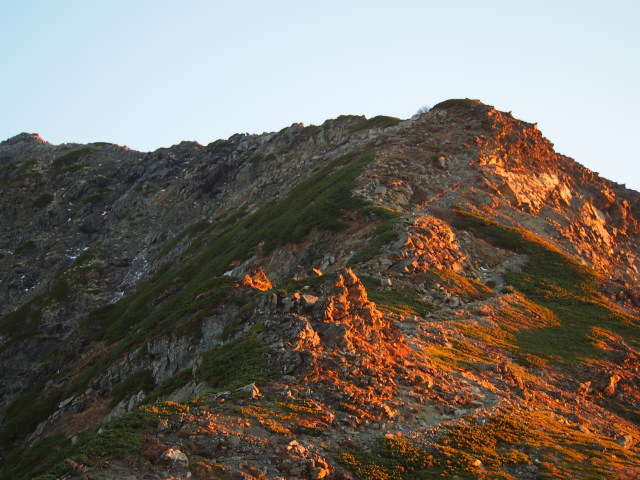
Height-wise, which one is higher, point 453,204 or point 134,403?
point 453,204

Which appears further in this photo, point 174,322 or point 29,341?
point 29,341

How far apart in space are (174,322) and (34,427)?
15856 millimetres

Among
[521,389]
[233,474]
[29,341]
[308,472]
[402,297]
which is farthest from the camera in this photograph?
[29,341]

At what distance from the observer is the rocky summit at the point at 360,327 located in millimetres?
16859

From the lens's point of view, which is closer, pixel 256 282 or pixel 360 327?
pixel 360 327

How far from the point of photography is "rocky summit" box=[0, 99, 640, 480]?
1686cm

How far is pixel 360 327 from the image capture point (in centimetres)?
2344

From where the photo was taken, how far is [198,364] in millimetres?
23984

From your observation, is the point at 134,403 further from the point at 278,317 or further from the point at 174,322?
the point at 278,317

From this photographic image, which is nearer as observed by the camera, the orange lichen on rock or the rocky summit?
the rocky summit

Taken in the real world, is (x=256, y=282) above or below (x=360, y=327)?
above

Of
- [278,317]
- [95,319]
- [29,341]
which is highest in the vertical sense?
Answer: [278,317]

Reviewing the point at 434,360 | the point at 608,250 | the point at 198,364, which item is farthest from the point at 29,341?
the point at 608,250

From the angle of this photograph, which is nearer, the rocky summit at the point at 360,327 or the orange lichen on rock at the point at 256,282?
the rocky summit at the point at 360,327
